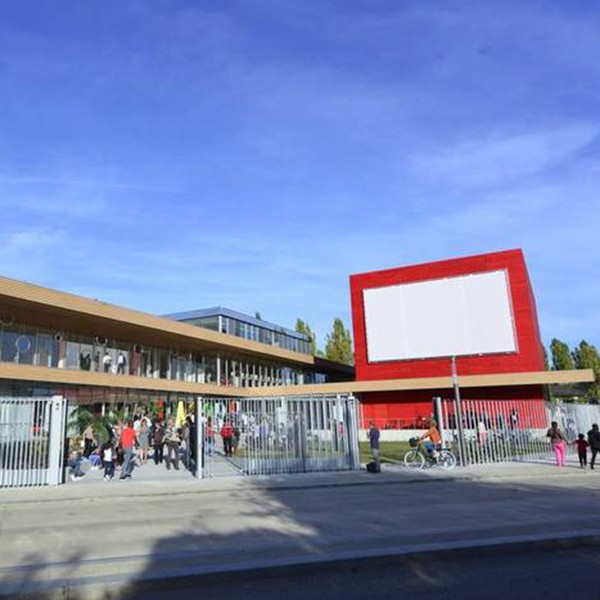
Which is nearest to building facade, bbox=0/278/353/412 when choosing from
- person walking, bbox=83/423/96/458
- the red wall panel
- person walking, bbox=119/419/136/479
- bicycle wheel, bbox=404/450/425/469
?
person walking, bbox=83/423/96/458

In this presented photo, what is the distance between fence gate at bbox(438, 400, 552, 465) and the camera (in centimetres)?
2431

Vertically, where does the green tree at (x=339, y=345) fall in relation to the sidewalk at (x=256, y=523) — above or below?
above

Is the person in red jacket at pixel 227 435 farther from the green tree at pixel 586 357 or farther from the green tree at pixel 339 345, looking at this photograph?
the green tree at pixel 586 357

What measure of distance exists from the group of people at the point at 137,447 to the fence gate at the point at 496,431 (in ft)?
33.0

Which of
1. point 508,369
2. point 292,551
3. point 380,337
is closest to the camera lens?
point 292,551

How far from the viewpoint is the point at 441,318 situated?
4788 centimetres

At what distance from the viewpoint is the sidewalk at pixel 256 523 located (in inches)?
303

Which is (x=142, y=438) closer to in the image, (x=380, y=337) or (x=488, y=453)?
(x=488, y=453)

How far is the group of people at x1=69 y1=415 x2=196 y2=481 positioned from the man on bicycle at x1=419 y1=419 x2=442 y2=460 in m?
8.28

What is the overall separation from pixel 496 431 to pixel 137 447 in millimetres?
14807

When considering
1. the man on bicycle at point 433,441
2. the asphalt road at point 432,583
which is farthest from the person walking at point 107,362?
the asphalt road at point 432,583

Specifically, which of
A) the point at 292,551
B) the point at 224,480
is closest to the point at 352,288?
the point at 224,480

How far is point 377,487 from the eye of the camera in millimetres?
17266

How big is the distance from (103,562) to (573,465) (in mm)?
19934
